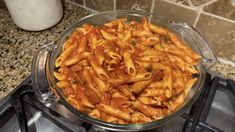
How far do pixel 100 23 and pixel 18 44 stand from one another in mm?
241

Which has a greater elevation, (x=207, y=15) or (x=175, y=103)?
(x=207, y=15)

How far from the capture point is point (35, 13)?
64 cm

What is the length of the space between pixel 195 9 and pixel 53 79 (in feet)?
1.20

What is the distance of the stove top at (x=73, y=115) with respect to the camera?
0.50 meters

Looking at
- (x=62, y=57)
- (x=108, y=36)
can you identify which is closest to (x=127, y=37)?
(x=108, y=36)

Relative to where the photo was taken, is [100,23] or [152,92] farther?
[100,23]

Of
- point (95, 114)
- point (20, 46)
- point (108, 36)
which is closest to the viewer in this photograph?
point (95, 114)

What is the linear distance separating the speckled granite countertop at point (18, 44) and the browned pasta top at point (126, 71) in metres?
0.15

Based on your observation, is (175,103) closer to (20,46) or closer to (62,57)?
(62,57)

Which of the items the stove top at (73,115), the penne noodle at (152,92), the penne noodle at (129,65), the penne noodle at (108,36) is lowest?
the stove top at (73,115)

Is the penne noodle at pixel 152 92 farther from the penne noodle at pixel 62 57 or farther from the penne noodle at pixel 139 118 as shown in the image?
the penne noodle at pixel 62 57

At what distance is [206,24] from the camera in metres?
0.61

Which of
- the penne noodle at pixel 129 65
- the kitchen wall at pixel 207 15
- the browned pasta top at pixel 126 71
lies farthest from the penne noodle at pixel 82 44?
the kitchen wall at pixel 207 15

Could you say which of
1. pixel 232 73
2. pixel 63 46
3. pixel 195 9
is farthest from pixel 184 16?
pixel 63 46
